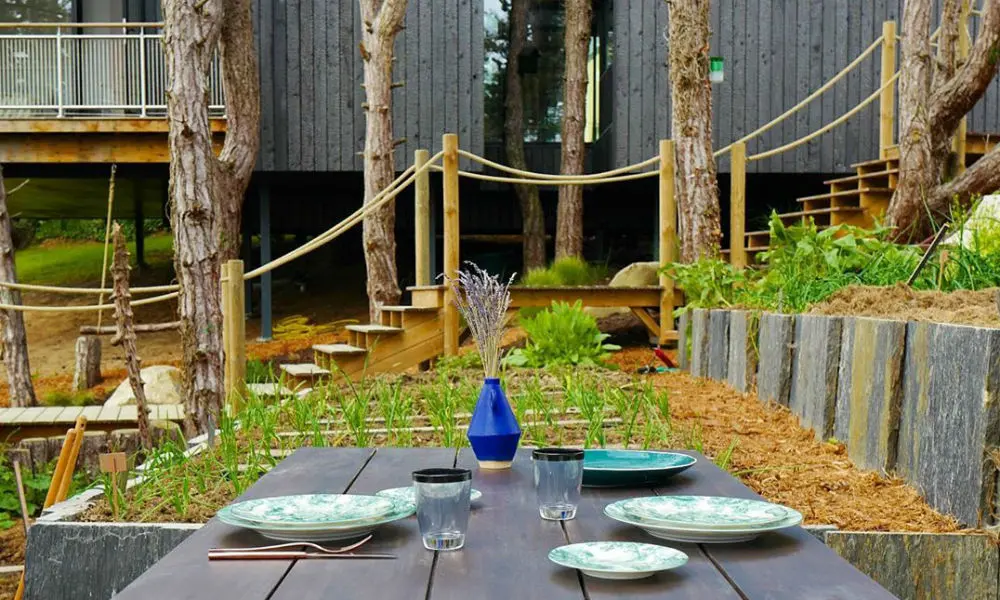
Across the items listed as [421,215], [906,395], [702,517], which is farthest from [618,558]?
[421,215]

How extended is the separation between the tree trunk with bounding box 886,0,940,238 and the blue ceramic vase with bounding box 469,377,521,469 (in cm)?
582

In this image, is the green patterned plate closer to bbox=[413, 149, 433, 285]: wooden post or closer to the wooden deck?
the wooden deck

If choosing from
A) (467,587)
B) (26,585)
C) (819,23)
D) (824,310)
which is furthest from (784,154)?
(467,587)

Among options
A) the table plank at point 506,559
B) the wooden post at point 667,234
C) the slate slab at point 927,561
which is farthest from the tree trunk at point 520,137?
the table plank at point 506,559

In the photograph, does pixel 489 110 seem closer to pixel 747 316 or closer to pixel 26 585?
pixel 747 316

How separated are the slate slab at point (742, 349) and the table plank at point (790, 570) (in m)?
3.71

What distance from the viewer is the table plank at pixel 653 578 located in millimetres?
1322

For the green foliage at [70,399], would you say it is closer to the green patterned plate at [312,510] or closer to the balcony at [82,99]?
the balcony at [82,99]

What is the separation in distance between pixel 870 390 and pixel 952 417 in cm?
62

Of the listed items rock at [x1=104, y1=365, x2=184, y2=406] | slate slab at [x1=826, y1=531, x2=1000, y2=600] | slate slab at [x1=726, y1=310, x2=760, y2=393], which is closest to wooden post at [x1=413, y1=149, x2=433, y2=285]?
slate slab at [x1=726, y1=310, x2=760, y2=393]

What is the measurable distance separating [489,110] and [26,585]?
41.8 feet

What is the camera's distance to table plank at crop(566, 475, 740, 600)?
1322mm

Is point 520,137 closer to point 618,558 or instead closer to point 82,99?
point 82,99

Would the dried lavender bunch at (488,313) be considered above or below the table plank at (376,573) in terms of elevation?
above
